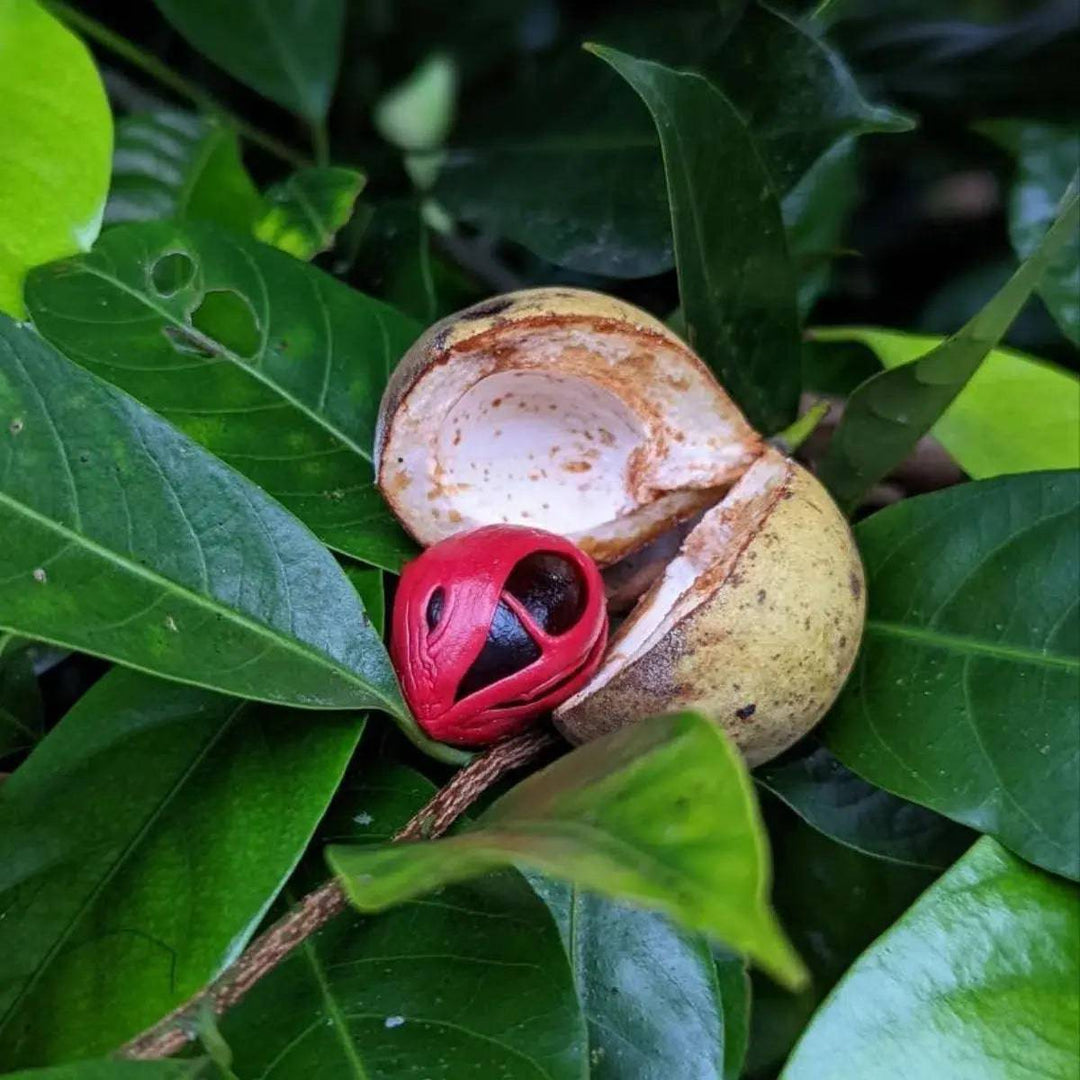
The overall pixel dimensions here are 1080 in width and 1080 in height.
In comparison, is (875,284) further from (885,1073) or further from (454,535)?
(885,1073)

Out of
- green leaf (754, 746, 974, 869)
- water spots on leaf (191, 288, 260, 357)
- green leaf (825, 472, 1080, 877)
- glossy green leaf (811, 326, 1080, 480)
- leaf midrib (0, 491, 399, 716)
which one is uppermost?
water spots on leaf (191, 288, 260, 357)

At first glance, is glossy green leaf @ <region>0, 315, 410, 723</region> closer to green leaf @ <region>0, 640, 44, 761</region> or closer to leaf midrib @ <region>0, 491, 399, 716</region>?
leaf midrib @ <region>0, 491, 399, 716</region>

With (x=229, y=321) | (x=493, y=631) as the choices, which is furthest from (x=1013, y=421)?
(x=229, y=321)

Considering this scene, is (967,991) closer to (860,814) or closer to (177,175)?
(860,814)

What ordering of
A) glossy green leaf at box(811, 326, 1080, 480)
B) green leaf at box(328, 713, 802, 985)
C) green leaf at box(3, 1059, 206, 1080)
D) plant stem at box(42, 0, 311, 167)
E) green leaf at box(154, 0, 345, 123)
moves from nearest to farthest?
1. green leaf at box(328, 713, 802, 985)
2. green leaf at box(3, 1059, 206, 1080)
3. glossy green leaf at box(811, 326, 1080, 480)
4. plant stem at box(42, 0, 311, 167)
5. green leaf at box(154, 0, 345, 123)

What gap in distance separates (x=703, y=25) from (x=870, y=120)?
31 centimetres

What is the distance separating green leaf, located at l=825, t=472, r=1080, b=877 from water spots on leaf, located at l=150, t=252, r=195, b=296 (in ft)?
Answer: 1.47

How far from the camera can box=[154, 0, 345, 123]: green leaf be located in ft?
3.47

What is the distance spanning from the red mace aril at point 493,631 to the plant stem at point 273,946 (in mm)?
42

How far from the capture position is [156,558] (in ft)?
1.90

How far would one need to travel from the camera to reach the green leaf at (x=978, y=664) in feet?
2.11

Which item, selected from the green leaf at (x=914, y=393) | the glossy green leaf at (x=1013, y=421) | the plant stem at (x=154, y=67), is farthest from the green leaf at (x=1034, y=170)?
the plant stem at (x=154, y=67)

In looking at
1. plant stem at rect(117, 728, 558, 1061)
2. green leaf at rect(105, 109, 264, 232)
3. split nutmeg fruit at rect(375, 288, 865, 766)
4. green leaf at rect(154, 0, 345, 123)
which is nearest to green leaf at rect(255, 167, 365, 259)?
green leaf at rect(105, 109, 264, 232)

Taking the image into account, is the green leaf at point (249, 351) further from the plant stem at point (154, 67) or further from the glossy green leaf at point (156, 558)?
Answer: the plant stem at point (154, 67)
